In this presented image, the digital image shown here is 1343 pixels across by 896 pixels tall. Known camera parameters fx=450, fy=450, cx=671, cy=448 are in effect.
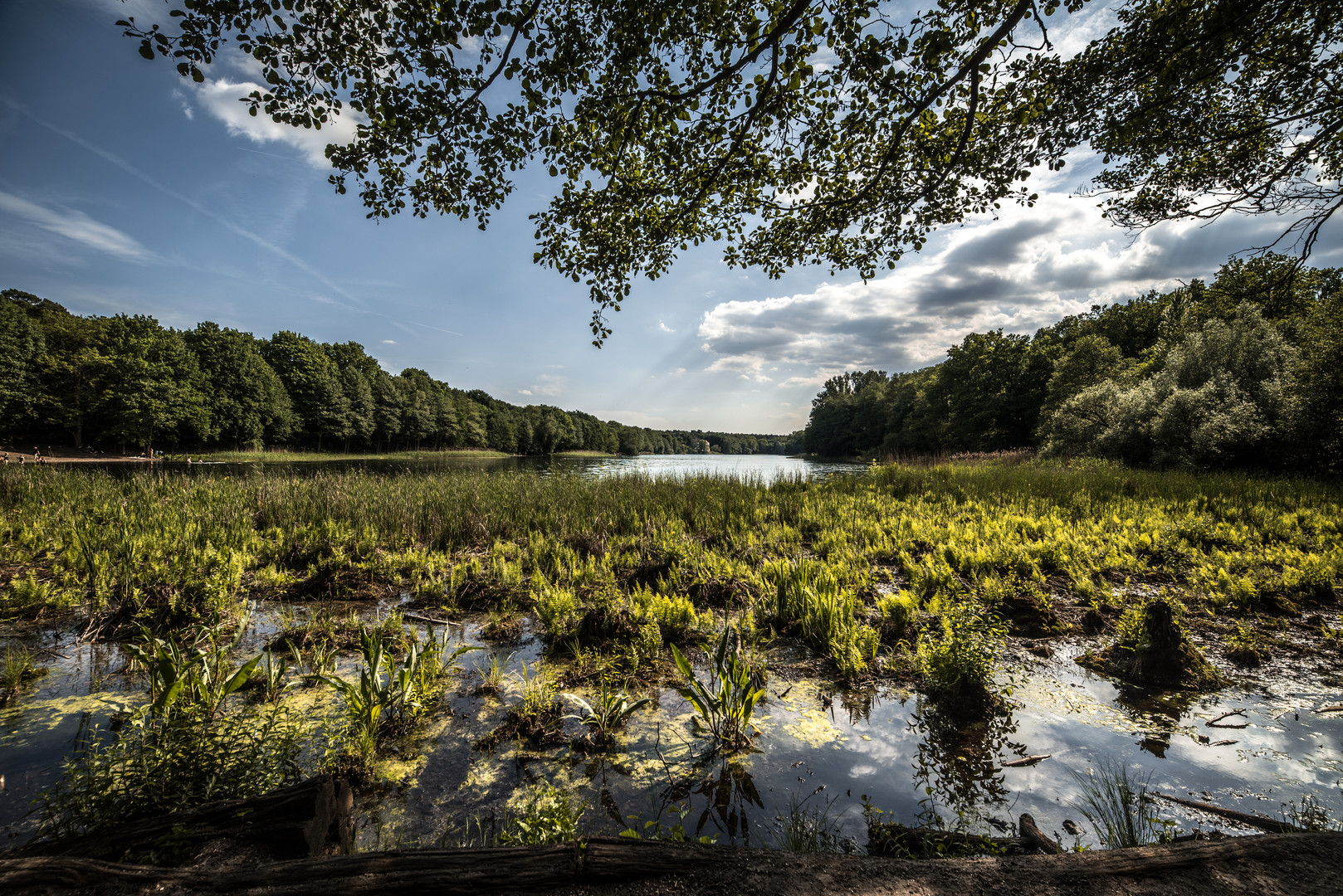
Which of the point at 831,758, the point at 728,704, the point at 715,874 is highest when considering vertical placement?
the point at 715,874

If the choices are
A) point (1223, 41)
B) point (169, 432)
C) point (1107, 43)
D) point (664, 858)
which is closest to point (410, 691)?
point (664, 858)

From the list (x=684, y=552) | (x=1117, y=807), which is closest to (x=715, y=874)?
(x=1117, y=807)

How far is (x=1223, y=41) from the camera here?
4691 mm

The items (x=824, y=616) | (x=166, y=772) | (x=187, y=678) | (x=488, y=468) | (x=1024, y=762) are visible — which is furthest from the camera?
(x=488, y=468)

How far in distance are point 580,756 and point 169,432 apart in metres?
60.3

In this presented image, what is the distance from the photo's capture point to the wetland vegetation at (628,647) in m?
2.46

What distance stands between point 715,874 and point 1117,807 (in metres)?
2.47

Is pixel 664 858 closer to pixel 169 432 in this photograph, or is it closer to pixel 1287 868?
pixel 1287 868

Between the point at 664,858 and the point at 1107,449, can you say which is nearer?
the point at 664,858

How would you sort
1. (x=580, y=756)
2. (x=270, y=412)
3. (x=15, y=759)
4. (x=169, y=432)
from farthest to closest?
(x=270, y=412) → (x=169, y=432) → (x=580, y=756) → (x=15, y=759)

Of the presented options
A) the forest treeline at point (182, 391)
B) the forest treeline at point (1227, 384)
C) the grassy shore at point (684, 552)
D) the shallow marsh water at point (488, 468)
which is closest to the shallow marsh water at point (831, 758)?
the grassy shore at point (684, 552)

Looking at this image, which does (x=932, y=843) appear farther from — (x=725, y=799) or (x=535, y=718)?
(x=535, y=718)

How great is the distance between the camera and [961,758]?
284cm

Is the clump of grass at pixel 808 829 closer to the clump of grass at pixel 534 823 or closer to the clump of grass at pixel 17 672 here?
the clump of grass at pixel 534 823
